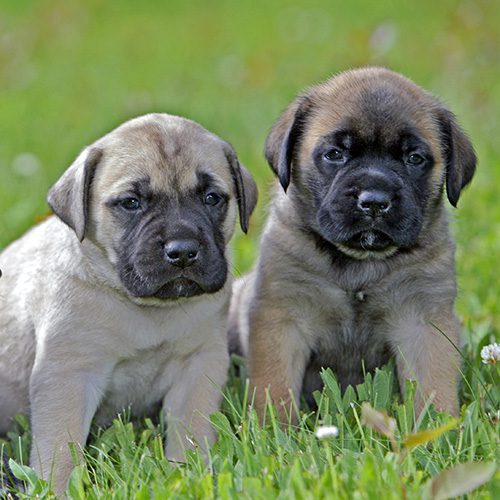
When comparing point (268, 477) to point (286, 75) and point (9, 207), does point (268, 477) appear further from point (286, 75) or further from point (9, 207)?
point (286, 75)

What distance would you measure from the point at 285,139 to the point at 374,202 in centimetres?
55

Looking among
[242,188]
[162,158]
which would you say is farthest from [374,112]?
[162,158]

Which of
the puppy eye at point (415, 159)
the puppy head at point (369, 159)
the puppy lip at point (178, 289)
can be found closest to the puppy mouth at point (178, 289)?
the puppy lip at point (178, 289)

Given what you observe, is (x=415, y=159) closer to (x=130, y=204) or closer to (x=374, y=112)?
(x=374, y=112)

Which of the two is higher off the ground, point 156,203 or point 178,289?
point 156,203

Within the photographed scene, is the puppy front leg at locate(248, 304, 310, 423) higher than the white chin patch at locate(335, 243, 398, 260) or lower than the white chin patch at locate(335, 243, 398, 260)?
lower

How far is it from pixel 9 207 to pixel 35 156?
1.54 meters

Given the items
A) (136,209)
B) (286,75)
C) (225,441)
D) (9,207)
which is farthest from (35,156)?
(225,441)

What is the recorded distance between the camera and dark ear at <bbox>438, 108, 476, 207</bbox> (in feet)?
14.6

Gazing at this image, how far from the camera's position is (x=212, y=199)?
4316 mm

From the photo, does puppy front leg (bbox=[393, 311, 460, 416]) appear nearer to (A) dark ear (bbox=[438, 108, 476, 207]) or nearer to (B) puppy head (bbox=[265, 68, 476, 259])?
(B) puppy head (bbox=[265, 68, 476, 259])

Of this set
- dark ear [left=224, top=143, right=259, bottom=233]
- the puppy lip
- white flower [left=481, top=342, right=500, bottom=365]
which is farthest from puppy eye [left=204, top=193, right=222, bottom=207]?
white flower [left=481, top=342, right=500, bottom=365]

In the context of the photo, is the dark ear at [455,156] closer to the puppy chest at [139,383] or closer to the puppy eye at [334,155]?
the puppy eye at [334,155]

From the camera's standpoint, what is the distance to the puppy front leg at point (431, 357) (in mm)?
4277
